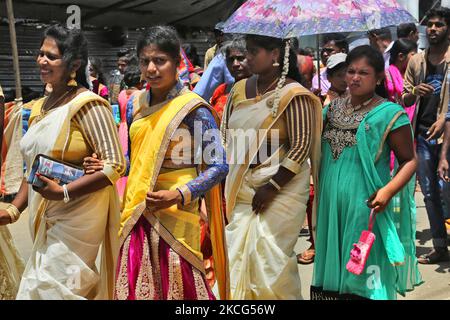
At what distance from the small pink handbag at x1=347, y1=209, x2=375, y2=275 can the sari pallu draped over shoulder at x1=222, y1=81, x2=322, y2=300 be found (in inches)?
15.6

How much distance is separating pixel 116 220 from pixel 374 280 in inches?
58.0

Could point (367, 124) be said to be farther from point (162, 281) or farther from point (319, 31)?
point (162, 281)

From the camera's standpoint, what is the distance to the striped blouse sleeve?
3.80 m

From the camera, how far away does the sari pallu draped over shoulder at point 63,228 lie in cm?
377

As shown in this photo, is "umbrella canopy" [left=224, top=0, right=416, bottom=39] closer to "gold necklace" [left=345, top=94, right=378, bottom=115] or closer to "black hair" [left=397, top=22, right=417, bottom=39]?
"gold necklace" [left=345, top=94, right=378, bottom=115]

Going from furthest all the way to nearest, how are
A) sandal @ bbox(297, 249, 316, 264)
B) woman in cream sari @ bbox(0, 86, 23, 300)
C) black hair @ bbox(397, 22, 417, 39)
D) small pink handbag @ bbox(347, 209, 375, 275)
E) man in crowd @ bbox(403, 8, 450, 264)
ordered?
black hair @ bbox(397, 22, 417, 39) < sandal @ bbox(297, 249, 316, 264) < man in crowd @ bbox(403, 8, 450, 264) < woman in cream sari @ bbox(0, 86, 23, 300) < small pink handbag @ bbox(347, 209, 375, 275)

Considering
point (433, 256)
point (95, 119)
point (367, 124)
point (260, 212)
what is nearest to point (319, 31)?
point (367, 124)

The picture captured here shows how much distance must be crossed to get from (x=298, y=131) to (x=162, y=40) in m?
0.97

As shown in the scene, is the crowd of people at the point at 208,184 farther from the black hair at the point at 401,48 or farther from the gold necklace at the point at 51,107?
the black hair at the point at 401,48

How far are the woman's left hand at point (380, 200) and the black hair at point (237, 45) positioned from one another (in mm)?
2231

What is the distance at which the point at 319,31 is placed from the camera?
4.27m

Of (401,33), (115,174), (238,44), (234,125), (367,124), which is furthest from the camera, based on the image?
(401,33)

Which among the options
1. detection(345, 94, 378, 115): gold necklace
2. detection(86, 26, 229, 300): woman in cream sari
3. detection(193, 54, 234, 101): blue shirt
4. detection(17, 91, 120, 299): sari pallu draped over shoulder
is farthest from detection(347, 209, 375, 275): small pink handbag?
detection(193, 54, 234, 101): blue shirt

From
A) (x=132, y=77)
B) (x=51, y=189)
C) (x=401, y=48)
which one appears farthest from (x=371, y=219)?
(x=132, y=77)
